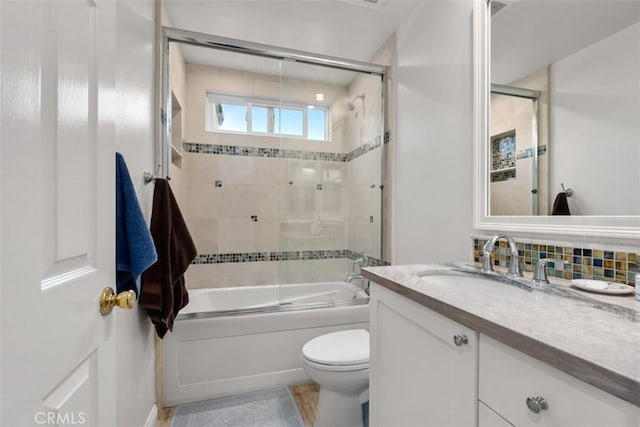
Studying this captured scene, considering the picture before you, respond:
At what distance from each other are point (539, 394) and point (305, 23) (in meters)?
2.35

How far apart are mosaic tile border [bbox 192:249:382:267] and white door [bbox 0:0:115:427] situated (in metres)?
1.82

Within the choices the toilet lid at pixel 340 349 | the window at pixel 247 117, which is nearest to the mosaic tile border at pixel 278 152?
the window at pixel 247 117

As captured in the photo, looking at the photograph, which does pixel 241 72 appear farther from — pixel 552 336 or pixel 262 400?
pixel 552 336

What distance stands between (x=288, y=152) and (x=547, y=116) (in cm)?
187

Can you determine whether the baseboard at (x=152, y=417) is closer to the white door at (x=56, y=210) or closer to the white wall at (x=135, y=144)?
the white wall at (x=135, y=144)

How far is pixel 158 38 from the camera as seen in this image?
5.74ft

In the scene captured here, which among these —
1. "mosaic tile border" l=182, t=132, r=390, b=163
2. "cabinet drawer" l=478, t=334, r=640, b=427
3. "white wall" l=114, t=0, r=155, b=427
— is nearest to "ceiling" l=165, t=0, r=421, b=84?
"white wall" l=114, t=0, r=155, b=427

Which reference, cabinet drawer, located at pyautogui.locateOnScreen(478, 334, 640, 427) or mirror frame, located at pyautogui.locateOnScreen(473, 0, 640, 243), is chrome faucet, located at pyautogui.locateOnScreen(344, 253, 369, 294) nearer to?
mirror frame, located at pyautogui.locateOnScreen(473, 0, 640, 243)

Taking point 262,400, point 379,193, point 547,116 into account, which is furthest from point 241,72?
point 262,400

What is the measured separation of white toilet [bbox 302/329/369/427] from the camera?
4.72ft

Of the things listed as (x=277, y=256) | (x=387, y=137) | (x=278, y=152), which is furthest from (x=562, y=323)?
(x=278, y=152)

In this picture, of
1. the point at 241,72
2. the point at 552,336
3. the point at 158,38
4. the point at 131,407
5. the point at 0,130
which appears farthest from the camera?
the point at 241,72

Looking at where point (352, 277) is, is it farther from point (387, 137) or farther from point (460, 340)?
point (460, 340)

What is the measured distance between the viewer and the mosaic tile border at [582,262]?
0.86 metres
